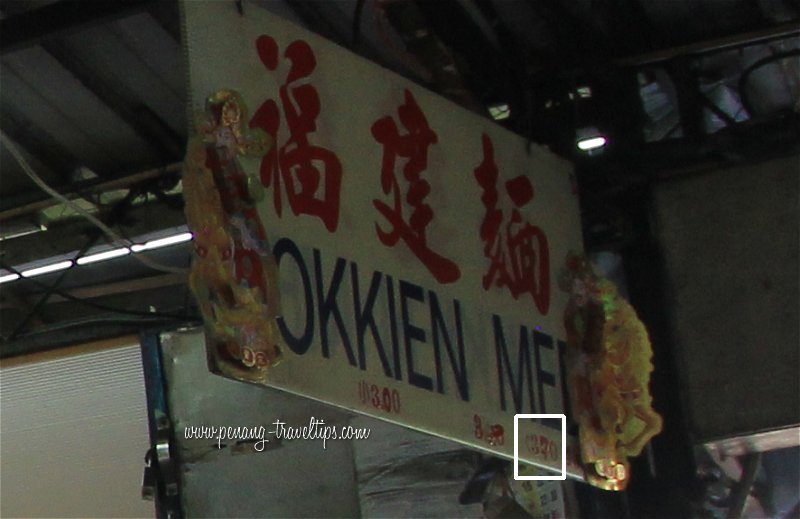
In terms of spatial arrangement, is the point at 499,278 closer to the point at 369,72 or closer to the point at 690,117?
the point at 369,72

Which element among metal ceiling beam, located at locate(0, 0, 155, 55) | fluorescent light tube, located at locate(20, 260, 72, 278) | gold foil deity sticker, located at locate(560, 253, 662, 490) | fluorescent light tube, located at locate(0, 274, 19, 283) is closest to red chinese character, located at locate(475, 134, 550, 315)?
gold foil deity sticker, located at locate(560, 253, 662, 490)

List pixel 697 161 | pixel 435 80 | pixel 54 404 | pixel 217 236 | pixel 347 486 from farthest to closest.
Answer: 1. pixel 54 404
2. pixel 347 486
3. pixel 697 161
4. pixel 435 80
5. pixel 217 236

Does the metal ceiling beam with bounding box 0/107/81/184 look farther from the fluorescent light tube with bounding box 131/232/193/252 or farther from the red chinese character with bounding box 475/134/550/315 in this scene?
the red chinese character with bounding box 475/134/550/315

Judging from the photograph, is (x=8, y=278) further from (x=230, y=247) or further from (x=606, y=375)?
(x=230, y=247)

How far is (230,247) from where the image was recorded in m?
2.20

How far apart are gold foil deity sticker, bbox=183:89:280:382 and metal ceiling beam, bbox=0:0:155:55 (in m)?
1.08

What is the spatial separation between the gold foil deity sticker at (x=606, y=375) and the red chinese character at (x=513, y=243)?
0.38 ft

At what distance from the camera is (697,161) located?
3646mm

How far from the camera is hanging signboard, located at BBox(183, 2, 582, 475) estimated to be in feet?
7.61

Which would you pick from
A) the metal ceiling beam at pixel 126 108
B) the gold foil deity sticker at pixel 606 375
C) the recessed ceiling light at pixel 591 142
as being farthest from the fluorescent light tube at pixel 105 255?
the gold foil deity sticker at pixel 606 375

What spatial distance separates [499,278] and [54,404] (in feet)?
7.12

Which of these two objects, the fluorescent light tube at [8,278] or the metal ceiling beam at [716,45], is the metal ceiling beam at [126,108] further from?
the metal ceiling beam at [716,45]

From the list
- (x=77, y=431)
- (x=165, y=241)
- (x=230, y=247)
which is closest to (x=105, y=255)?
(x=165, y=241)

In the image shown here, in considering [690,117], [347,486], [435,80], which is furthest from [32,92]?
[690,117]
